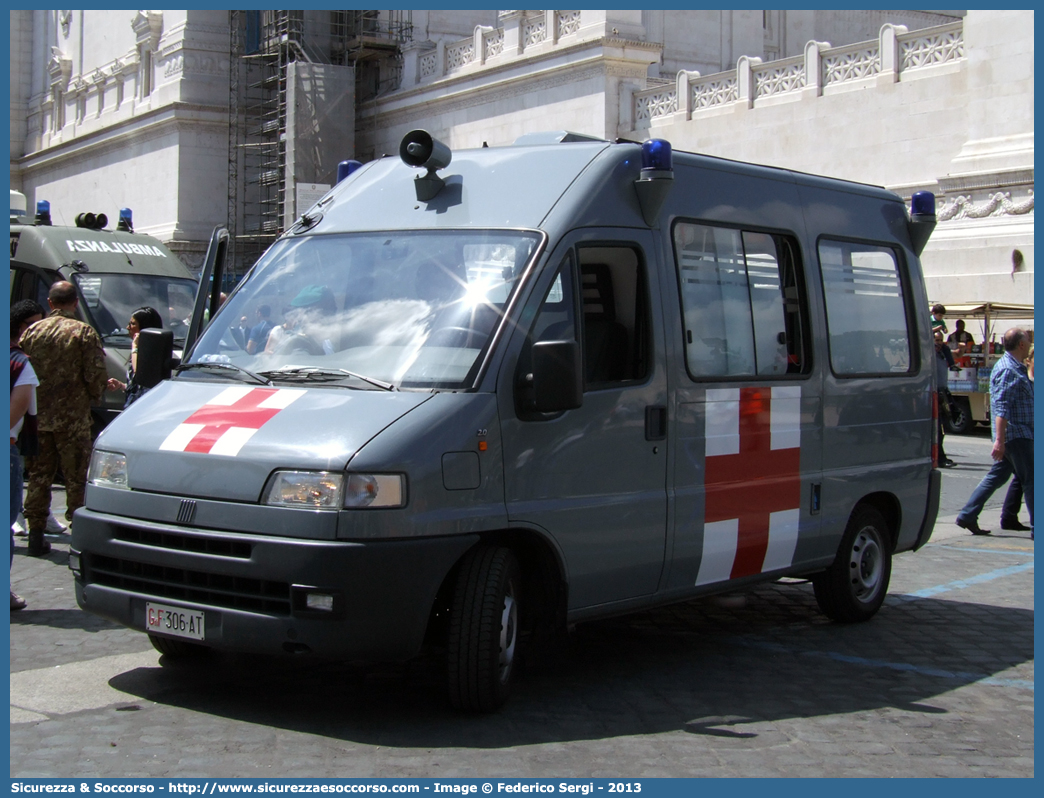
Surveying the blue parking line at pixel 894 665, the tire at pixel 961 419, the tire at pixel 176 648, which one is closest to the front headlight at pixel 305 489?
the tire at pixel 176 648

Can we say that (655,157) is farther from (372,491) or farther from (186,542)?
(186,542)

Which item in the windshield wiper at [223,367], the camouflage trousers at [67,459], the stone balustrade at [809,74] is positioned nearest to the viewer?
the windshield wiper at [223,367]

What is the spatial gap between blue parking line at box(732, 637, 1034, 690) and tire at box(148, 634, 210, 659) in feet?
9.76

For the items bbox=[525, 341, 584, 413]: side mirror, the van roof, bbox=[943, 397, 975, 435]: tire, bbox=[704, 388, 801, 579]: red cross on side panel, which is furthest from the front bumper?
bbox=[943, 397, 975, 435]: tire

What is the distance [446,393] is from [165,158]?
44.2 meters

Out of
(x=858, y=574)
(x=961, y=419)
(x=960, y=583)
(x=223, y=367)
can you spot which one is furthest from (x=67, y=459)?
(x=961, y=419)

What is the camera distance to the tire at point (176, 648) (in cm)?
657

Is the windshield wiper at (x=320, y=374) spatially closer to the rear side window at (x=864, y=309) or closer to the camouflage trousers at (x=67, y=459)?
the rear side window at (x=864, y=309)

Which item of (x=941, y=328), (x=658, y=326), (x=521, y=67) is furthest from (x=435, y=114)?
(x=658, y=326)

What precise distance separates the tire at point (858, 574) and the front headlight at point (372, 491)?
362 centimetres

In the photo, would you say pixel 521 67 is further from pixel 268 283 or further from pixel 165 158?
pixel 268 283

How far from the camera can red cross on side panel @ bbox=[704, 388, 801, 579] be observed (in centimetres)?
697

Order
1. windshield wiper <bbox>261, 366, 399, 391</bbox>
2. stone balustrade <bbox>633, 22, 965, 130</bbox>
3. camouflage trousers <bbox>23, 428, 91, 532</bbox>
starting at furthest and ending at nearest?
stone balustrade <bbox>633, 22, 965, 130</bbox> → camouflage trousers <bbox>23, 428, 91, 532</bbox> → windshield wiper <bbox>261, 366, 399, 391</bbox>

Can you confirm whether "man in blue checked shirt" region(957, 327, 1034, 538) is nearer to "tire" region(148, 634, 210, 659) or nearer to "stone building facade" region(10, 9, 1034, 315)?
"tire" region(148, 634, 210, 659)
